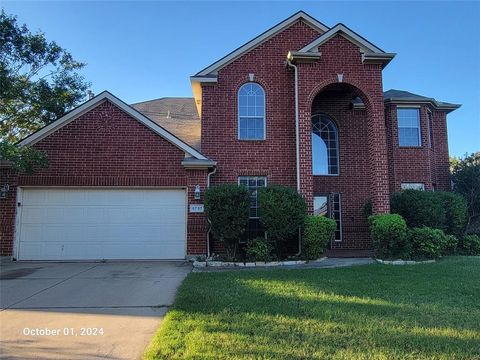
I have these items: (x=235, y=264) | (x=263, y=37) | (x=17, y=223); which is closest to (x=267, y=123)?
(x=263, y=37)

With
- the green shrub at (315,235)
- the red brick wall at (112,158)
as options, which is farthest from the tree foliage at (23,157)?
the green shrub at (315,235)

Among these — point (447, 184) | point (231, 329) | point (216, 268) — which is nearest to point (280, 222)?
point (216, 268)

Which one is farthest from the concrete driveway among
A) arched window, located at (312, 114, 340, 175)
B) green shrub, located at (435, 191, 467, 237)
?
green shrub, located at (435, 191, 467, 237)

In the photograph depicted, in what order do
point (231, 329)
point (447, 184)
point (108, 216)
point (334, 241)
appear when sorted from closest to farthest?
point (231, 329) < point (108, 216) < point (334, 241) < point (447, 184)

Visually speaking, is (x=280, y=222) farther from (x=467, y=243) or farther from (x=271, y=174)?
(x=467, y=243)

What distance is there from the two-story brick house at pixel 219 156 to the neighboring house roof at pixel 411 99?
1.93m

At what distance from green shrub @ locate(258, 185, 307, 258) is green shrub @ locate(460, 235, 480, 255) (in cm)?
622

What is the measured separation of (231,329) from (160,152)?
→ 8.15 m

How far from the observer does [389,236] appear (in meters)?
10.9

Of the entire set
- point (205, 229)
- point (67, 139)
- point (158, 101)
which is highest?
point (158, 101)

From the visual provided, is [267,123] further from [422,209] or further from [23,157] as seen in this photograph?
[23,157]

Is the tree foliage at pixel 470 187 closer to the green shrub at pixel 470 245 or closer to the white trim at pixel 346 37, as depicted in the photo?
the green shrub at pixel 470 245

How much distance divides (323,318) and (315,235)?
5812 mm

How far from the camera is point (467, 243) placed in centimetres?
1307
